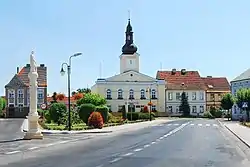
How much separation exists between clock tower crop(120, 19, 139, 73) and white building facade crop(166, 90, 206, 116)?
1146cm

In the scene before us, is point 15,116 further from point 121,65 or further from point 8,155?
point 8,155

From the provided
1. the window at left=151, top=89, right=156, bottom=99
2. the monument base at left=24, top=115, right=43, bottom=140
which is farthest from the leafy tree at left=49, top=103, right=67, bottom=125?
the window at left=151, top=89, right=156, bottom=99

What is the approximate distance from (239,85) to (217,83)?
137 feet

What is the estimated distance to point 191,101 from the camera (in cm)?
12512

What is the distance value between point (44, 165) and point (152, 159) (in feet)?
13.6

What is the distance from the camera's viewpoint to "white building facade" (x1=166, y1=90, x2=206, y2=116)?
124m

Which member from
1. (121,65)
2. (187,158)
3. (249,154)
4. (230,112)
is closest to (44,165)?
(187,158)

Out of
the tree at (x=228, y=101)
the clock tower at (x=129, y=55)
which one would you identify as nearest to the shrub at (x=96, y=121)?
the tree at (x=228, y=101)

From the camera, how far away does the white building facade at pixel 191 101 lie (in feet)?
407

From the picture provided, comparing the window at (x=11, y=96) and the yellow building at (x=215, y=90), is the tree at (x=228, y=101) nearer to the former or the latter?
the yellow building at (x=215, y=90)

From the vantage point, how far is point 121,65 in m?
121

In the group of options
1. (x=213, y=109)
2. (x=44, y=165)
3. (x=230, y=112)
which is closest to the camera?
(x=44, y=165)

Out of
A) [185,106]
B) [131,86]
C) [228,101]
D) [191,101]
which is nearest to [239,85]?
[228,101]

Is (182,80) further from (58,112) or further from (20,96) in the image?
(58,112)
